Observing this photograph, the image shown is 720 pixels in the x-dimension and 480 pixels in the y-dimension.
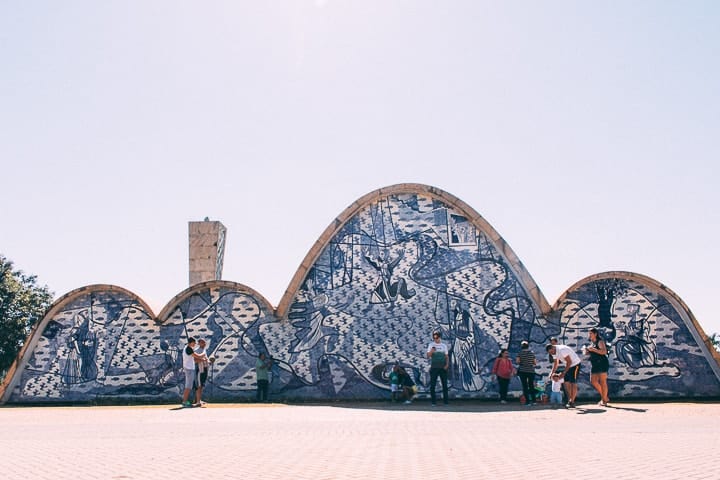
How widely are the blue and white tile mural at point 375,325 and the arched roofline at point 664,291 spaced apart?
41 millimetres

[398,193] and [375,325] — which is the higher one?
[398,193]

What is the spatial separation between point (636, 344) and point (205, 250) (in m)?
11.8

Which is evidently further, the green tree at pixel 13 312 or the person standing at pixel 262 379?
the green tree at pixel 13 312

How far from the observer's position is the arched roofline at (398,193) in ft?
54.2

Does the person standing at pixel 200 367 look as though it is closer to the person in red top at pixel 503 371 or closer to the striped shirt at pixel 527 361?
the person in red top at pixel 503 371

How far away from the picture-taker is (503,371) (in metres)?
15.0

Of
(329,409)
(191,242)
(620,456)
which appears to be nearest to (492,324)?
(329,409)

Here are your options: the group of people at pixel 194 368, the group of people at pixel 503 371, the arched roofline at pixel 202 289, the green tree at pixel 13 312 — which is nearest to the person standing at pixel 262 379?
the group of people at pixel 503 371

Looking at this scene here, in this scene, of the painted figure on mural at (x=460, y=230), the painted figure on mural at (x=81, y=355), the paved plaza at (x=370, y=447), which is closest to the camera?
the paved plaza at (x=370, y=447)

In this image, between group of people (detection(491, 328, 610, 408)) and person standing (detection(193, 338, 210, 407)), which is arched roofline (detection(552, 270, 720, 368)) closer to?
group of people (detection(491, 328, 610, 408))

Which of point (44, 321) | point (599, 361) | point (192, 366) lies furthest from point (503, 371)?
point (44, 321)

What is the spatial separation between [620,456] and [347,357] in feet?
36.3

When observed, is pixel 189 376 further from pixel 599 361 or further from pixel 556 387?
pixel 599 361

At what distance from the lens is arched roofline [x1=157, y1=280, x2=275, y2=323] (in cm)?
1703
